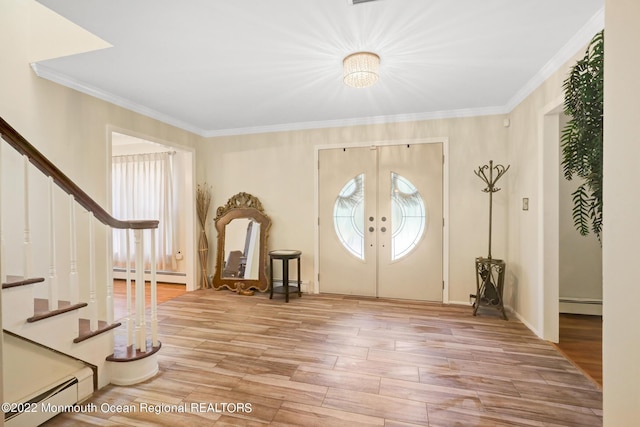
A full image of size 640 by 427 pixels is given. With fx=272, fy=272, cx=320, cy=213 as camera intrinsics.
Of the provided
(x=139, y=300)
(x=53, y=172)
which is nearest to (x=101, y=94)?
(x=53, y=172)

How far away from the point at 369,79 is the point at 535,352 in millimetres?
2804

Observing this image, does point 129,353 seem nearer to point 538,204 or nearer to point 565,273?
point 538,204

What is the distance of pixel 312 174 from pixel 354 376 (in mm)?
2783

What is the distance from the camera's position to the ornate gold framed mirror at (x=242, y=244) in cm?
421

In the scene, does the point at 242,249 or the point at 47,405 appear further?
the point at 242,249

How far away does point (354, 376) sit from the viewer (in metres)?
2.07

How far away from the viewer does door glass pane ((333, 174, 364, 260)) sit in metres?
3.96

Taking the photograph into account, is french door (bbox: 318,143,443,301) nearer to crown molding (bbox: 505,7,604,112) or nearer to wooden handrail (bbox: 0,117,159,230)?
crown molding (bbox: 505,7,604,112)

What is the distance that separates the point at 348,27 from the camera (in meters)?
1.94

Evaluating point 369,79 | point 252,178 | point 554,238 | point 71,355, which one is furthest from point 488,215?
point 71,355

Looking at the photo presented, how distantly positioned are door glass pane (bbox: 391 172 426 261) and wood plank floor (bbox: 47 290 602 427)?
0.95 m

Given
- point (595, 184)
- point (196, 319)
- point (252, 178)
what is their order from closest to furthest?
1. point (595, 184)
2. point (196, 319)
3. point (252, 178)

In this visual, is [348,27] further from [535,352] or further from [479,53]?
[535,352]

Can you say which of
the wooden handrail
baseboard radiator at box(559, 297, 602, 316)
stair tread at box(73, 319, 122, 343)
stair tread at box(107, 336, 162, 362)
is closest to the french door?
baseboard radiator at box(559, 297, 602, 316)
